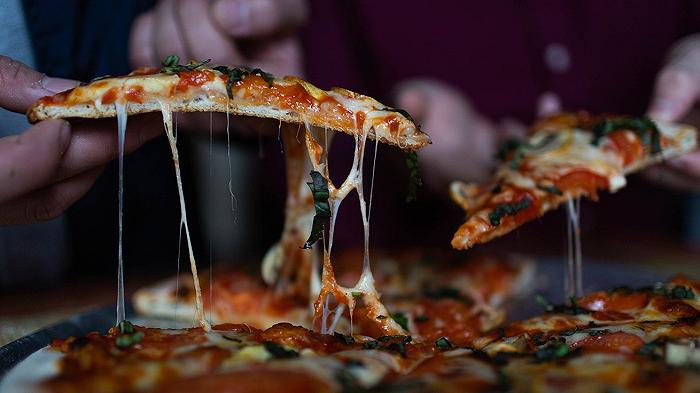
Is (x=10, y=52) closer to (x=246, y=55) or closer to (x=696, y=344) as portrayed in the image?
(x=246, y=55)

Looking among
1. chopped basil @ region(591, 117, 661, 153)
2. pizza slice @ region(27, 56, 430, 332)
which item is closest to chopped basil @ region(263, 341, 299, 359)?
pizza slice @ region(27, 56, 430, 332)

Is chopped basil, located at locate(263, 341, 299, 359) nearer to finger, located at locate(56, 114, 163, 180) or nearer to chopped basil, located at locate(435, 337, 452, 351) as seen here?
chopped basil, located at locate(435, 337, 452, 351)

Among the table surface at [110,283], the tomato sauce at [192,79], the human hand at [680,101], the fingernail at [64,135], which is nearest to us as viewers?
the fingernail at [64,135]

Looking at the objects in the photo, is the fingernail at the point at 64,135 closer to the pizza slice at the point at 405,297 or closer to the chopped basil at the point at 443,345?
the pizza slice at the point at 405,297

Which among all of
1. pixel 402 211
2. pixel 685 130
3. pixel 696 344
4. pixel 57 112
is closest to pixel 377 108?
pixel 57 112

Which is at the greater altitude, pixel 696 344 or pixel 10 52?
pixel 10 52

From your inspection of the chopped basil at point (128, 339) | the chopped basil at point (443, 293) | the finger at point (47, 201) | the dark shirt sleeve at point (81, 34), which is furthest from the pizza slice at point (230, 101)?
the chopped basil at point (443, 293)
